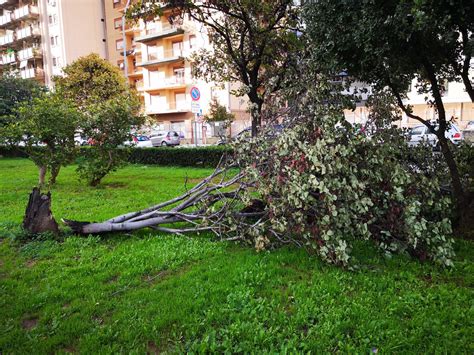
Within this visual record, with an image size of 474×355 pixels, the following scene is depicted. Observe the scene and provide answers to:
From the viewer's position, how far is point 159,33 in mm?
34062

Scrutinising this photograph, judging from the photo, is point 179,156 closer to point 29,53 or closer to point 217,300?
point 217,300

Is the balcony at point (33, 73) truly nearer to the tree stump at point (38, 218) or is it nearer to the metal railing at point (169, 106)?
the metal railing at point (169, 106)

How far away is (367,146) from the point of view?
422cm

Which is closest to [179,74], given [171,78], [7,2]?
[171,78]

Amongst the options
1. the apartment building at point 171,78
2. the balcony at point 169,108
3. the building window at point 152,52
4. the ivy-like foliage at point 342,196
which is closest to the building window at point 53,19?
the apartment building at point 171,78

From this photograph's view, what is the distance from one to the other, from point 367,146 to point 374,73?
1.06 meters

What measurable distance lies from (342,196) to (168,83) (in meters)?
33.1

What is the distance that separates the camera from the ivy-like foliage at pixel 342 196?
376 centimetres

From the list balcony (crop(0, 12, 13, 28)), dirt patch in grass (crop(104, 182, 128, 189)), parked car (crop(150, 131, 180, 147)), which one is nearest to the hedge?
dirt patch in grass (crop(104, 182, 128, 189))

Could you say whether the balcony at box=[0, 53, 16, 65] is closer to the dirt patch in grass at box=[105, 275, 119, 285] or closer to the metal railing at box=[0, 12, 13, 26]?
the metal railing at box=[0, 12, 13, 26]

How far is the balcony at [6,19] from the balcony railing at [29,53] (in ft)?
13.6

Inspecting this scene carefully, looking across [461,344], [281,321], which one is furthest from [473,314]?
[281,321]

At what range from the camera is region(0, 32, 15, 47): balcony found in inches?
1775

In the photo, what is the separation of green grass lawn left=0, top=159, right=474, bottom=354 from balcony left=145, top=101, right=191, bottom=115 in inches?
1204
